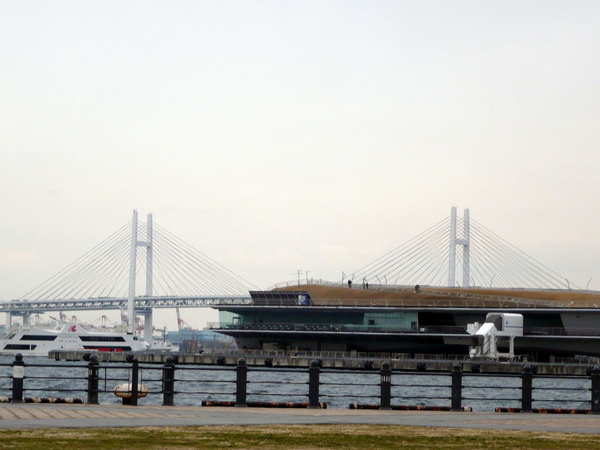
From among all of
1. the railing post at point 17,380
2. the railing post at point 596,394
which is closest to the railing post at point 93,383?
the railing post at point 17,380

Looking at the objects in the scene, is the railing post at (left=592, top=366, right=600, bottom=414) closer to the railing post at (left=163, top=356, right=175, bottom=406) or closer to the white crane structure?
the railing post at (left=163, top=356, right=175, bottom=406)

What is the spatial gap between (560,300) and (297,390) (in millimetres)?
51857

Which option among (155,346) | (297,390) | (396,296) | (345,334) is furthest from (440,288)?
(155,346)

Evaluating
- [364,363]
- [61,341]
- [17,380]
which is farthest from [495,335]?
[17,380]

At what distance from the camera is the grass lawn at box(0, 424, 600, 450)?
1532 cm

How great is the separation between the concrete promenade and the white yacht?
353 ft

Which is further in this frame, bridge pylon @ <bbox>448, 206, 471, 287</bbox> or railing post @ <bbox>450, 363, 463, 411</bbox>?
bridge pylon @ <bbox>448, 206, 471, 287</bbox>

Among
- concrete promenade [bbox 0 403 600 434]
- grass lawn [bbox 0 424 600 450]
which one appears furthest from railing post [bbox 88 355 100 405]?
grass lawn [bbox 0 424 600 450]

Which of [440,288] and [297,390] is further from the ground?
[440,288]

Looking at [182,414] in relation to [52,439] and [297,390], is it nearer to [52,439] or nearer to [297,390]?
[52,439]

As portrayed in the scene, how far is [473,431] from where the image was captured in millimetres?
18750

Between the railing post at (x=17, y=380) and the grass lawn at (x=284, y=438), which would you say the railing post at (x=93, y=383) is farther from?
the grass lawn at (x=284, y=438)

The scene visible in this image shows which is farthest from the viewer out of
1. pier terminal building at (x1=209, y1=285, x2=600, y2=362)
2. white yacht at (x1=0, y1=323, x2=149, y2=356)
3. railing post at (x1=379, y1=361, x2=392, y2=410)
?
white yacht at (x1=0, y1=323, x2=149, y2=356)

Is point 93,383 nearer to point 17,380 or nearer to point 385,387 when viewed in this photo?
point 17,380
